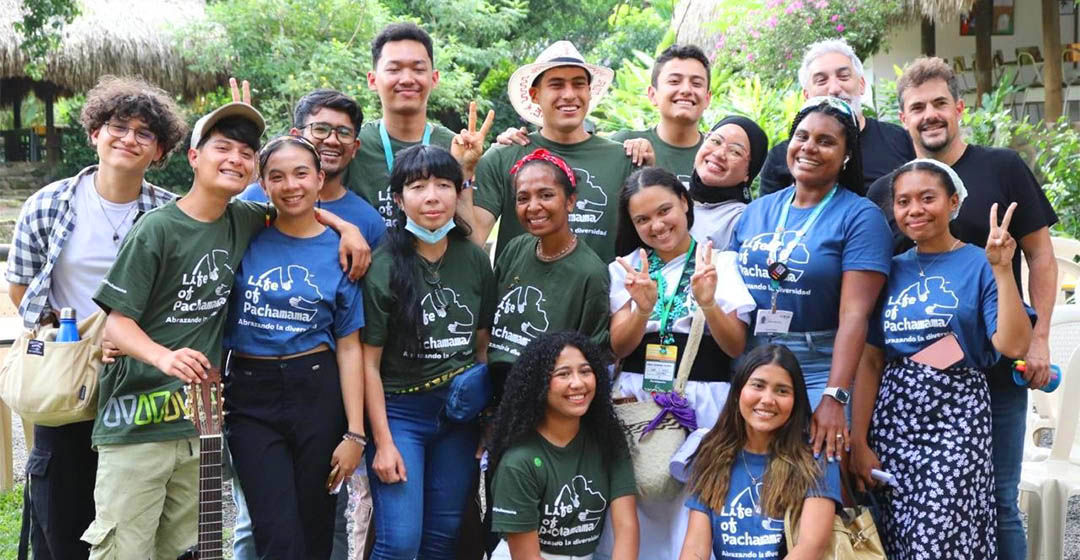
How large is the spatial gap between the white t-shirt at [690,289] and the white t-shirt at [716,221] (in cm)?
25

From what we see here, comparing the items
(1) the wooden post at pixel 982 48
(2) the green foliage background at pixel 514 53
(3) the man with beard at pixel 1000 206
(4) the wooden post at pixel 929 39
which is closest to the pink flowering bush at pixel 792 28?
(2) the green foliage background at pixel 514 53

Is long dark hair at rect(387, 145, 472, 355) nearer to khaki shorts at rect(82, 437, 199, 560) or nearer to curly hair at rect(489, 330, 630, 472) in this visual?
curly hair at rect(489, 330, 630, 472)

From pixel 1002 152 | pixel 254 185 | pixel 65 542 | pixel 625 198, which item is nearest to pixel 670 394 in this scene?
pixel 625 198

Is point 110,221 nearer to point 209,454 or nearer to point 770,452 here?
point 209,454

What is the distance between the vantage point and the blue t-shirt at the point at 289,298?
11.8 feet

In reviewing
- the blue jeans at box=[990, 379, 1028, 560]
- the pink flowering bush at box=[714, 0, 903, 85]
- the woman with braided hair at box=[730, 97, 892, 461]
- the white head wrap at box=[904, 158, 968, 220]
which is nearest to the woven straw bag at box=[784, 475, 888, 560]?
the woman with braided hair at box=[730, 97, 892, 461]

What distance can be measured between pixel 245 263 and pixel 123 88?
2.74ft

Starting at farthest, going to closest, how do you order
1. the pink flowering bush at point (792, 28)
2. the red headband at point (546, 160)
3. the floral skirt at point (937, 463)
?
the pink flowering bush at point (792, 28) → the red headband at point (546, 160) → the floral skirt at point (937, 463)

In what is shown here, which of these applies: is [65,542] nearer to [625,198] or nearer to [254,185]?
[254,185]

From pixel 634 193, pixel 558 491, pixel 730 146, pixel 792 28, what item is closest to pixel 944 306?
pixel 730 146

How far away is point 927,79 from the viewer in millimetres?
4043

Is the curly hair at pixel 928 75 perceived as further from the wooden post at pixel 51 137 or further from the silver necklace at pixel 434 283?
the wooden post at pixel 51 137

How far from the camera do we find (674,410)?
370 centimetres

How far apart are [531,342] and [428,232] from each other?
54 centimetres
